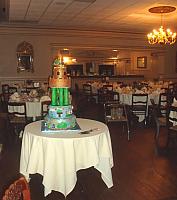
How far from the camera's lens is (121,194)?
3449 millimetres

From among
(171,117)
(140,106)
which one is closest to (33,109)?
(140,106)

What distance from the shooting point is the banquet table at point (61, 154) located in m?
3.10

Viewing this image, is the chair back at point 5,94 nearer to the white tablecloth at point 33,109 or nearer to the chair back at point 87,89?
the white tablecloth at point 33,109

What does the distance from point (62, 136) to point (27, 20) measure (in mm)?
7956

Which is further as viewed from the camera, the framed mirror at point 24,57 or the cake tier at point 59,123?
the framed mirror at point 24,57

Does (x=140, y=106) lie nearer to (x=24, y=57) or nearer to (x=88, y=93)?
(x=88, y=93)

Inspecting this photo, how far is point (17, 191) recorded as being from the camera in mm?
1272

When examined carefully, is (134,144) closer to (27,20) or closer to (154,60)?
(27,20)

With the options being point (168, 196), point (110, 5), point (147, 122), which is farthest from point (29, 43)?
point (168, 196)

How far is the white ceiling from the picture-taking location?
7.44 meters

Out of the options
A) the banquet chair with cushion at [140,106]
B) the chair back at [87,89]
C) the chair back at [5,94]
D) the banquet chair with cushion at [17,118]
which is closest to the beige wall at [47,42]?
the chair back at [5,94]

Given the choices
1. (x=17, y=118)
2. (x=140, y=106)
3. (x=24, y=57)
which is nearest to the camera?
(x=17, y=118)

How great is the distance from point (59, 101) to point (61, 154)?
670 mm

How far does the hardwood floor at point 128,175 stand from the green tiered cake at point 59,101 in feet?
2.79
